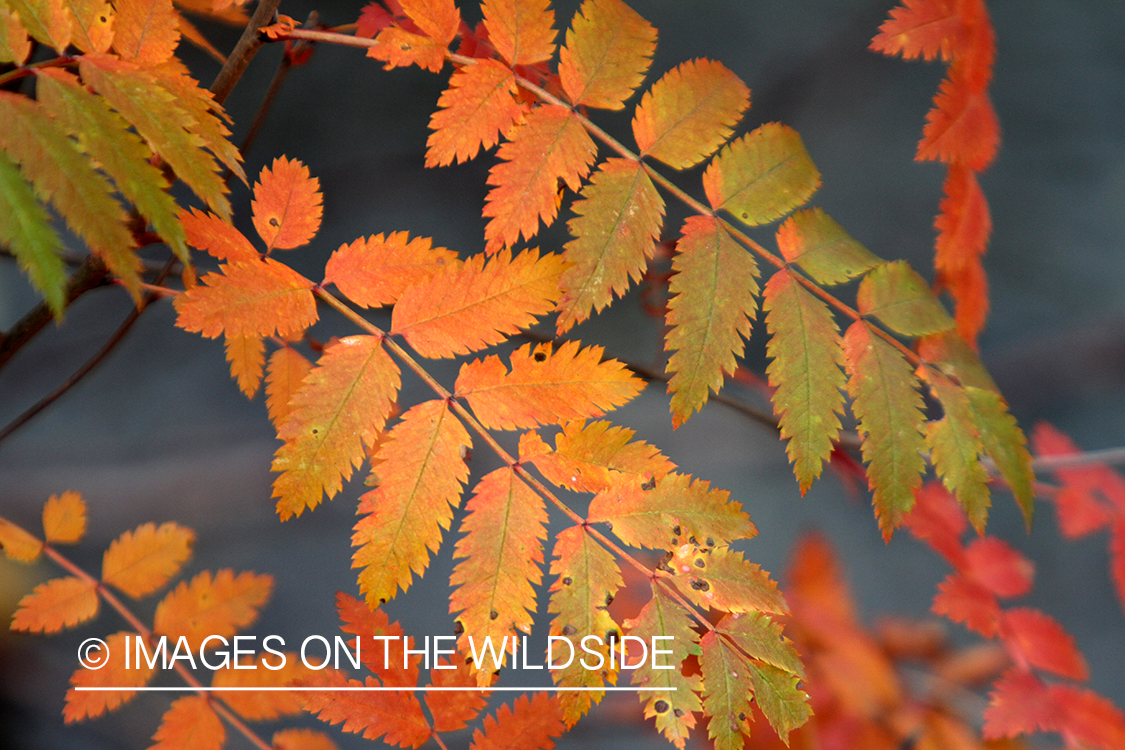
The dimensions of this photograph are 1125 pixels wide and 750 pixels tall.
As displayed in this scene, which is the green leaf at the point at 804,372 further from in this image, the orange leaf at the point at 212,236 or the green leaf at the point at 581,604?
the orange leaf at the point at 212,236

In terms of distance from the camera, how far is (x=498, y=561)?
43 centimetres

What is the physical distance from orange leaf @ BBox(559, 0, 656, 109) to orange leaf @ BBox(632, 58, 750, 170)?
0.02 m

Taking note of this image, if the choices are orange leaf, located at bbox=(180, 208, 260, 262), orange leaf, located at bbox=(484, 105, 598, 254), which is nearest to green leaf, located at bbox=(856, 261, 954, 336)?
orange leaf, located at bbox=(484, 105, 598, 254)

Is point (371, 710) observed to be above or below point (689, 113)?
below

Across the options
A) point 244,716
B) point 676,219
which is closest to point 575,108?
point 244,716

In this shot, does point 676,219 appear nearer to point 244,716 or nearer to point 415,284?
point 415,284

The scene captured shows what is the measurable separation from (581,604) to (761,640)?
0.12 meters

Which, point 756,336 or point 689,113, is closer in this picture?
point 689,113

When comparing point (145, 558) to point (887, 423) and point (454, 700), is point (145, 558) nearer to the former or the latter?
point (454, 700)

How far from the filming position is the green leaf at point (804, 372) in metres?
0.45

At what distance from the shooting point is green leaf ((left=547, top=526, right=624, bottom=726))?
42 cm

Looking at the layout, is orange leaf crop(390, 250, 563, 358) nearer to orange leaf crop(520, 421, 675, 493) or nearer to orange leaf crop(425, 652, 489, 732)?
orange leaf crop(520, 421, 675, 493)

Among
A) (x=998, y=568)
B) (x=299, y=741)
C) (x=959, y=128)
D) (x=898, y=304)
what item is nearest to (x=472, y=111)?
(x=898, y=304)

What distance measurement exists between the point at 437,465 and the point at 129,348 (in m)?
1.55
